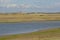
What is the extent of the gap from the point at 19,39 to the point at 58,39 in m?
2.57

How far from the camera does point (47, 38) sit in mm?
12234

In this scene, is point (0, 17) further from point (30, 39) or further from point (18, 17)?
point (30, 39)

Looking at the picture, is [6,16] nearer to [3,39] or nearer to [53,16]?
[53,16]

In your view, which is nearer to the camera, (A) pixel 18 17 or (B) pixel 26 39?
(B) pixel 26 39

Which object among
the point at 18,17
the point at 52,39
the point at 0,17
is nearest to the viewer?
the point at 52,39

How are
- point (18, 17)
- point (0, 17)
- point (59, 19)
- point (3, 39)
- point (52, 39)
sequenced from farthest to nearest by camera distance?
point (18, 17), point (0, 17), point (59, 19), point (3, 39), point (52, 39)

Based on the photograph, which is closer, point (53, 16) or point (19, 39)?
point (19, 39)

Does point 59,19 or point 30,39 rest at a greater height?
point 30,39

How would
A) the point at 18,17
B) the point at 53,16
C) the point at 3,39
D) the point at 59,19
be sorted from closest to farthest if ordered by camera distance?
the point at 3,39, the point at 59,19, the point at 18,17, the point at 53,16

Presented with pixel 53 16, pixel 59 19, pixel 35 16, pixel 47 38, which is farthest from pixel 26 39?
pixel 53 16

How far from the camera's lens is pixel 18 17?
2595cm

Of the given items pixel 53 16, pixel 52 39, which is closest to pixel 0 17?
pixel 53 16

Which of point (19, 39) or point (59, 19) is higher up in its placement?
point (19, 39)

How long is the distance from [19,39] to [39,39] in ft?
4.36
